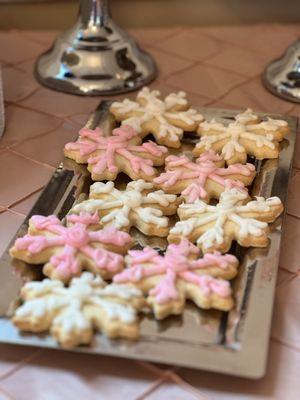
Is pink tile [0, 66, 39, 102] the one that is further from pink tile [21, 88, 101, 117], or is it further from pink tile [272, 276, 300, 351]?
pink tile [272, 276, 300, 351]

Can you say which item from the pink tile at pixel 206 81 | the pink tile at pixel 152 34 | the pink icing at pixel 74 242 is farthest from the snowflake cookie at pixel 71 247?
the pink tile at pixel 152 34

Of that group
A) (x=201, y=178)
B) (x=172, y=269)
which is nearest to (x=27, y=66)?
(x=201, y=178)

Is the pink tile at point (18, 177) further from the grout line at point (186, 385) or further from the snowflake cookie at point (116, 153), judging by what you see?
the grout line at point (186, 385)

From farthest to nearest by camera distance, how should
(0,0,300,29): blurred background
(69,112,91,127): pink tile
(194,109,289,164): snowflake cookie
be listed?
(0,0,300,29): blurred background < (69,112,91,127): pink tile < (194,109,289,164): snowflake cookie

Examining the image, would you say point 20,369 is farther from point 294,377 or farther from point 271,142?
point 271,142

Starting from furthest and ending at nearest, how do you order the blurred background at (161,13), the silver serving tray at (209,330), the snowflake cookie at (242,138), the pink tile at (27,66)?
the blurred background at (161,13) → the pink tile at (27,66) → the snowflake cookie at (242,138) → the silver serving tray at (209,330)

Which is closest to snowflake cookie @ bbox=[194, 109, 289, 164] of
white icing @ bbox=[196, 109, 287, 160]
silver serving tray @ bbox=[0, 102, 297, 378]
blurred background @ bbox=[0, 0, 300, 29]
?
white icing @ bbox=[196, 109, 287, 160]

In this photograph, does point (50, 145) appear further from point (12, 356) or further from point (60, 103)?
point (12, 356)
